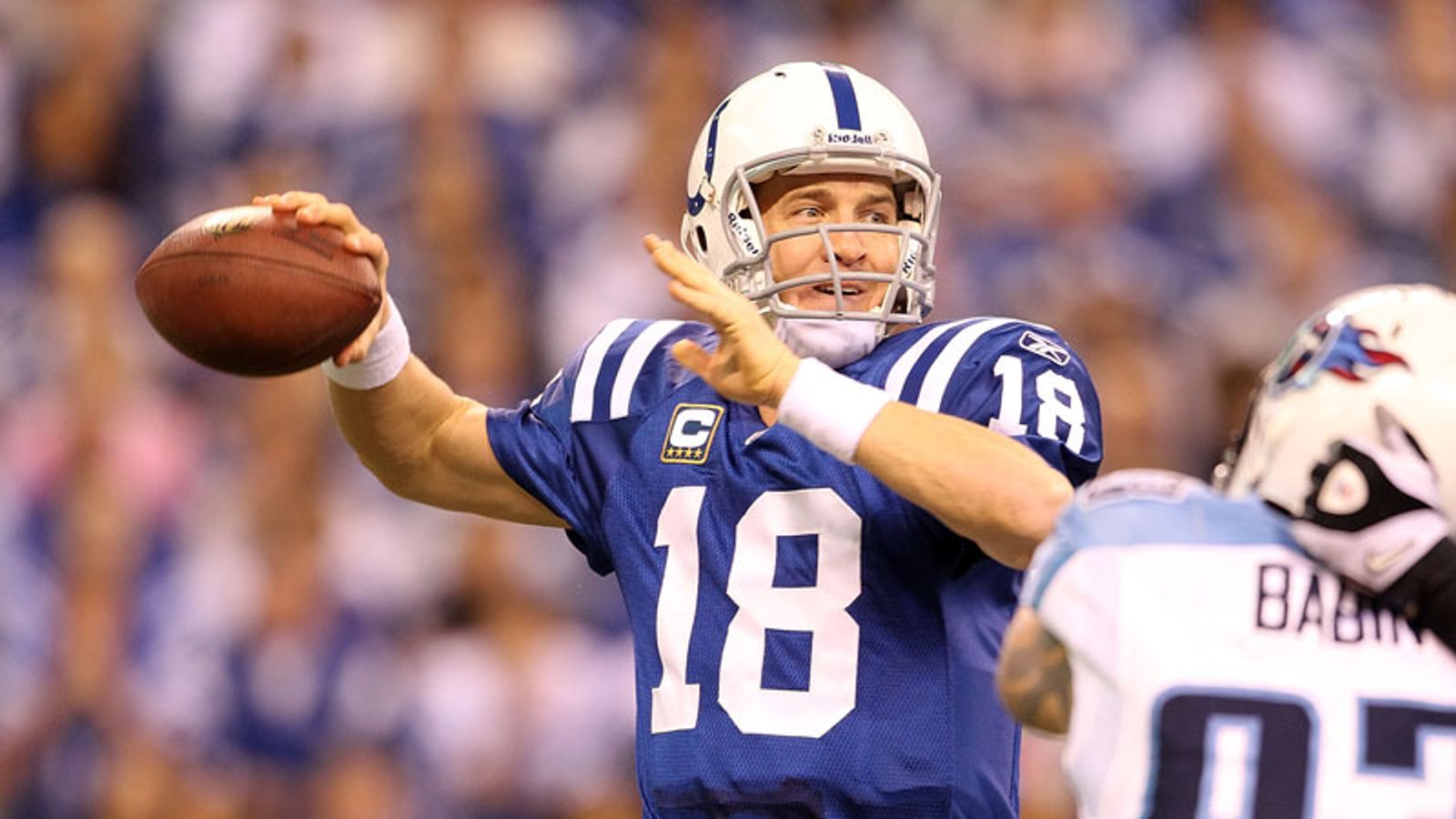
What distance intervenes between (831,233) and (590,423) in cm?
45

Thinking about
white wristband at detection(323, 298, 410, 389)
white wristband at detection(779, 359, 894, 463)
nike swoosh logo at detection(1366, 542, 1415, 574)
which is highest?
white wristband at detection(323, 298, 410, 389)

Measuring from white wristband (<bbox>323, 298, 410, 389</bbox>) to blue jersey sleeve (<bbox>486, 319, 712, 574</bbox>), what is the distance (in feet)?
0.58

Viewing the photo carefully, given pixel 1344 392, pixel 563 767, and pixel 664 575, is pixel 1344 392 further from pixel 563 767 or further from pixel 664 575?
pixel 563 767

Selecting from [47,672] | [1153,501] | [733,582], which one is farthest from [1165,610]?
[47,672]

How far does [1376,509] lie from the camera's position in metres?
1.99

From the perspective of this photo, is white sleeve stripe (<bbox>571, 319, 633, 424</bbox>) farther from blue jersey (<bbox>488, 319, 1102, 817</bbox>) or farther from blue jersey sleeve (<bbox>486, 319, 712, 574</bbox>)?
blue jersey (<bbox>488, 319, 1102, 817</bbox>)

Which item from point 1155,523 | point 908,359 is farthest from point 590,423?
point 1155,523

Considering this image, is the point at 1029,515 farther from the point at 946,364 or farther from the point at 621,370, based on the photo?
the point at 621,370

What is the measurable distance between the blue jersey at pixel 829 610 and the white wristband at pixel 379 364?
1.49 ft

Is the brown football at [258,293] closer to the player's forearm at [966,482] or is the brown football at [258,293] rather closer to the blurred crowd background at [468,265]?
the player's forearm at [966,482]

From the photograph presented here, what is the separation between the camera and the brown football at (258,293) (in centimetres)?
298

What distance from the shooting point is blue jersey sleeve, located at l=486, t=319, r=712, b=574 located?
3199 millimetres

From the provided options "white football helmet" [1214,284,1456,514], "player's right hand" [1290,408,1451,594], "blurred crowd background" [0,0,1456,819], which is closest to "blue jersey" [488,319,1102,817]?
"white football helmet" [1214,284,1456,514]

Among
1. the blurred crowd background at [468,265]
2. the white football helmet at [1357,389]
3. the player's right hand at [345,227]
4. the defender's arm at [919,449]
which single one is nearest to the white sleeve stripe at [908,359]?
the defender's arm at [919,449]
